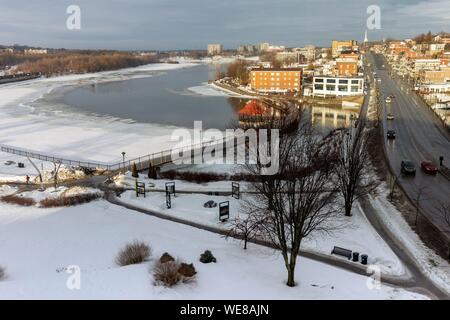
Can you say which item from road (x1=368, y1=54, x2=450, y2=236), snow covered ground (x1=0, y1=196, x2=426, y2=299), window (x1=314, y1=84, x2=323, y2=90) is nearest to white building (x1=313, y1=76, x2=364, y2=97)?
window (x1=314, y1=84, x2=323, y2=90)

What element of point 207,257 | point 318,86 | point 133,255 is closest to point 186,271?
point 207,257

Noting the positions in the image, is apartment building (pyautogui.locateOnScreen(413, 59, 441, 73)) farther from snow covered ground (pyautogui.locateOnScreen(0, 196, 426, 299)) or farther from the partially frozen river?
snow covered ground (pyautogui.locateOnScreen(0, 196, 426, 299))

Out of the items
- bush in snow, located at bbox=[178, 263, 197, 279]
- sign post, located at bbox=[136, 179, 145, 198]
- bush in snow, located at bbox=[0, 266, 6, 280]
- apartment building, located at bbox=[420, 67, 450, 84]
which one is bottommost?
bush in snow, located at bbox=[0, 266, 6, 280]

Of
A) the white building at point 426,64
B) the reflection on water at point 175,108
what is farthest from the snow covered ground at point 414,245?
the white building at point 426,64

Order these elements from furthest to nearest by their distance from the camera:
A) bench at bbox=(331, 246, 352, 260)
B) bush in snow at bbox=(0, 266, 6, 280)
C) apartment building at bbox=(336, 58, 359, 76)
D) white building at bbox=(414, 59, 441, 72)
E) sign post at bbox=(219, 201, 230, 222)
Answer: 1. white building at bbox=(414, 59, 441, 72)
2. apartment building at bbox=(336, 58, 359, 76)
3. sign post at bbox=(219, 201, 230, 222)
4. bench at bbox=(331, 246, 352, 260)
5. bush in snow at bbox=(0, 266, 6, 280)

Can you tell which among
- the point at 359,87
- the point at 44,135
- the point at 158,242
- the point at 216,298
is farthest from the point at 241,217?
the point at 359,87

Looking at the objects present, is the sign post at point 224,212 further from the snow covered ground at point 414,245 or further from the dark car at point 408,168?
the dark car at point 408,168

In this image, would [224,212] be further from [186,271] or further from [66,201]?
[66,201]
